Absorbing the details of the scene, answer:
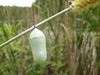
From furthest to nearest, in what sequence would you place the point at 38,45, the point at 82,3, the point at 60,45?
the point at 60,45
the point at 82,3
the point at 38,45

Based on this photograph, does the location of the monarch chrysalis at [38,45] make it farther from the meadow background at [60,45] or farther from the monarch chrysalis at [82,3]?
the meadow background at [60,45]

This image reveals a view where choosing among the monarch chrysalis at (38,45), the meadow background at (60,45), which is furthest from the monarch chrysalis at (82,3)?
the monarch chrysalis at (38,45)

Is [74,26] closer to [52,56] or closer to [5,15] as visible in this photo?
[52,56]

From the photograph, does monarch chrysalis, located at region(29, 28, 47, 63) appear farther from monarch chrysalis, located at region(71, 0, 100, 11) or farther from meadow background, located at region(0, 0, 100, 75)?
meadow background, located at region(0, 0, 100, 75)

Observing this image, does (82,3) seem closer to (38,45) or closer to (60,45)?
(60,45)

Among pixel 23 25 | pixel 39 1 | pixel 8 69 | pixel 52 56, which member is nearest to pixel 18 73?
pixel 8 69

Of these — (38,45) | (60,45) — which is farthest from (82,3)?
(38,45)

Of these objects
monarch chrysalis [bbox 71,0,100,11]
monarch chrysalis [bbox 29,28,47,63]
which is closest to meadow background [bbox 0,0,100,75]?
monarch chrysalis [bbox 71,0,100,11]

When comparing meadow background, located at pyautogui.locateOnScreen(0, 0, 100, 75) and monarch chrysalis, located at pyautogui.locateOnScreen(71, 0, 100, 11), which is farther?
meadow background, located at pyautogui.locateOnScreen(0, 0, 100, 75)

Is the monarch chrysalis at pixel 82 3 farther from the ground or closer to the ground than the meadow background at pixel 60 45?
farther from the ground
